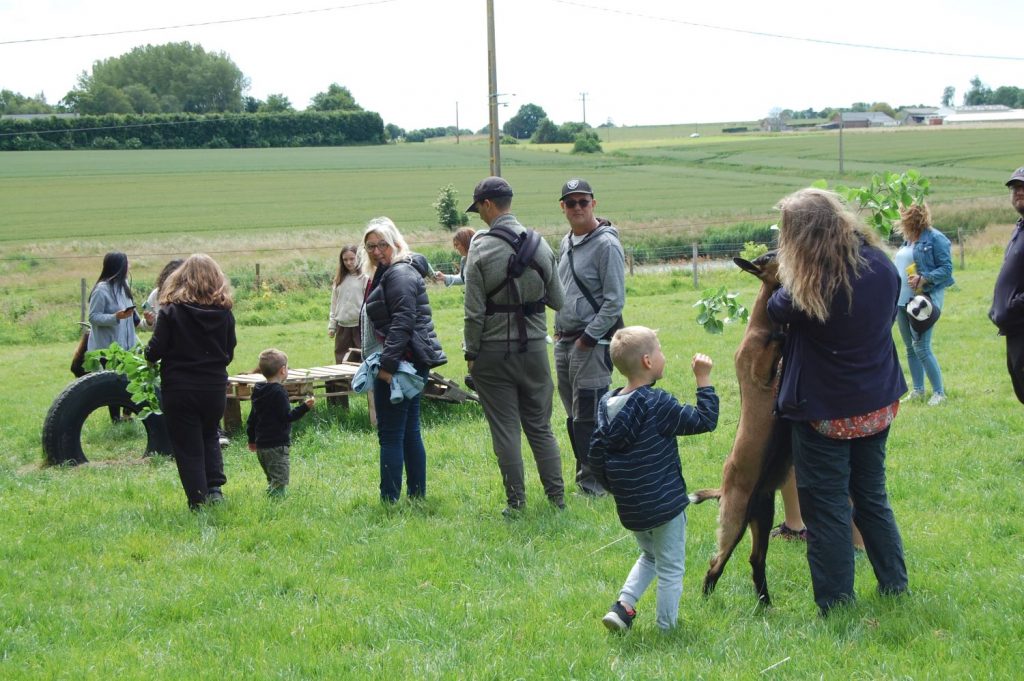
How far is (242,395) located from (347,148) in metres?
76.0

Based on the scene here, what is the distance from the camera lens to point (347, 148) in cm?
8269

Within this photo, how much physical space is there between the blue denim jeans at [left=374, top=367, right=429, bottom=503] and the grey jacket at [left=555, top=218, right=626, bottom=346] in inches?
43.2

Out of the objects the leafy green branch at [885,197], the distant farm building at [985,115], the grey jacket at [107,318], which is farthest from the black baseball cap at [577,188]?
the distant farm building at [985,115]

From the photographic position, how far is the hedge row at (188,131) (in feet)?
241

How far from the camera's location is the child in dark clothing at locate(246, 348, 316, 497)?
6770 millimetres

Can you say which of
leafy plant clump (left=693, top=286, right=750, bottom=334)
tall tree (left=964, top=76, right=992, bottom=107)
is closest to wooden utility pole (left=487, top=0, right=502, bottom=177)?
leafy plant clump (left=693, top=286, right=750, bottom=334)

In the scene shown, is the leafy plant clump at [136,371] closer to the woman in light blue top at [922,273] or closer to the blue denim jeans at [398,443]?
the blue denim jeans at [398,443]

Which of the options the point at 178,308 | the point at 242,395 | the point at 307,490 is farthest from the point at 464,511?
the point at 242,395

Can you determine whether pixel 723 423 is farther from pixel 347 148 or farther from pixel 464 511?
pixel 347 148

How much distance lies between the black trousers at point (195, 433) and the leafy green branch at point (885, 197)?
411 cm

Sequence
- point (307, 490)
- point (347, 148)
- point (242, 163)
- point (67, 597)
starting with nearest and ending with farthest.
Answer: point (67, 597) < point (307, 490) < point (242, 163) < point (347, 148)

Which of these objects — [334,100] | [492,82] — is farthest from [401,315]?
[334,100]

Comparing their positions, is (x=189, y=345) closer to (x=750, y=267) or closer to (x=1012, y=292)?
(x=750, y=267)

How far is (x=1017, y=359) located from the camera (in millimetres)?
6266
